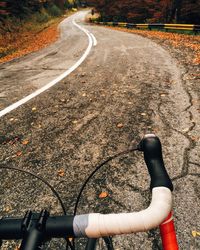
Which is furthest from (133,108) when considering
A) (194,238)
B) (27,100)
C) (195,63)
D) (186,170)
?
(195,63)

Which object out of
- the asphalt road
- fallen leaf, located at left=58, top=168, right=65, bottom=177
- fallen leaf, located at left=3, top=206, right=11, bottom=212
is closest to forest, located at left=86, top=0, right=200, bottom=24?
the asphalt road

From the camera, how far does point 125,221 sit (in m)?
0.79

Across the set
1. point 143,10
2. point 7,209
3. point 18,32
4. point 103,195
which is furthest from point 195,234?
point 143,10

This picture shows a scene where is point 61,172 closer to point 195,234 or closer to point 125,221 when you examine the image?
point 195,234

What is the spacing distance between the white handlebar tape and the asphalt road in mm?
1476

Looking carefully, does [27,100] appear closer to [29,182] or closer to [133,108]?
[133,108]

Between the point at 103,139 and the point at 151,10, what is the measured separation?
26606 mm

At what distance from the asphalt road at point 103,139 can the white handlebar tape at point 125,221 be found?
148cm

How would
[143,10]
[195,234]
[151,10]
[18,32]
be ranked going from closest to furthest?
[195,234] < [18,32] < [151,10] < [143,10]

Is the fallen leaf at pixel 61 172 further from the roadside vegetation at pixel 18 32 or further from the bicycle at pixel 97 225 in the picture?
the roadside vegetation at pixel 18 32

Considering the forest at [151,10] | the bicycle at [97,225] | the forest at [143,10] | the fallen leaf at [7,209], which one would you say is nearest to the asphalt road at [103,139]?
the fallen leaf at [7,209]

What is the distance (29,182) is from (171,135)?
6.82ft

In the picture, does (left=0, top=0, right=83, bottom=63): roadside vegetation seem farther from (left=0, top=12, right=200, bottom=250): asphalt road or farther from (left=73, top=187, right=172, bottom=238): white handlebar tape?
(left=73, top=187, right=172, bottom=238): white handlebar tape

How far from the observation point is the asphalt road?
2533mm
